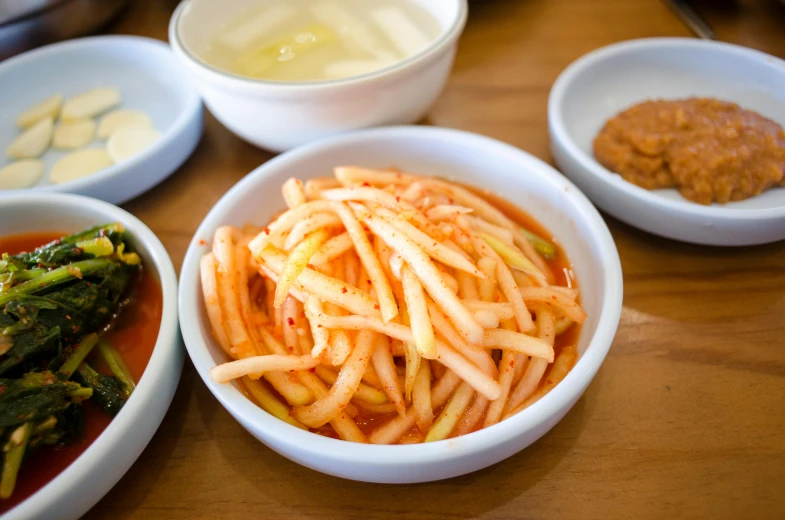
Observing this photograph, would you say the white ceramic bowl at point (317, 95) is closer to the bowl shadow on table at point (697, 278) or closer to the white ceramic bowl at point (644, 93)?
the white ceramic bowl at point (644, 93)

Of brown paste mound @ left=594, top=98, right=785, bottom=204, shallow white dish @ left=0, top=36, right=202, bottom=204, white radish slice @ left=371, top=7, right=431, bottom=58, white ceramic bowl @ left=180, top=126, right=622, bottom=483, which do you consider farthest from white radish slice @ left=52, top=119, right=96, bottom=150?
brown paste mound @ left=594, top=98, right=785, bottom=204

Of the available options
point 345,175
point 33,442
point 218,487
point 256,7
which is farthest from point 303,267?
point 256,7

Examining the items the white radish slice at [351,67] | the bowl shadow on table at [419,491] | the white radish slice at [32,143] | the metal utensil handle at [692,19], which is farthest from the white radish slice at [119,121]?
the metal utensil handle at [692,19]

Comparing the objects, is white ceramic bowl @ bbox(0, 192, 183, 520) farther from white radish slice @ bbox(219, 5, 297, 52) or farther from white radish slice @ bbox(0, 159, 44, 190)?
white radish slice @ bbox(219, 5, 297, 52)

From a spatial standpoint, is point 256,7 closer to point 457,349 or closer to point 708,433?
point 457,349

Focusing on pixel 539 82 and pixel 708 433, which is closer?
pixel 708 433
